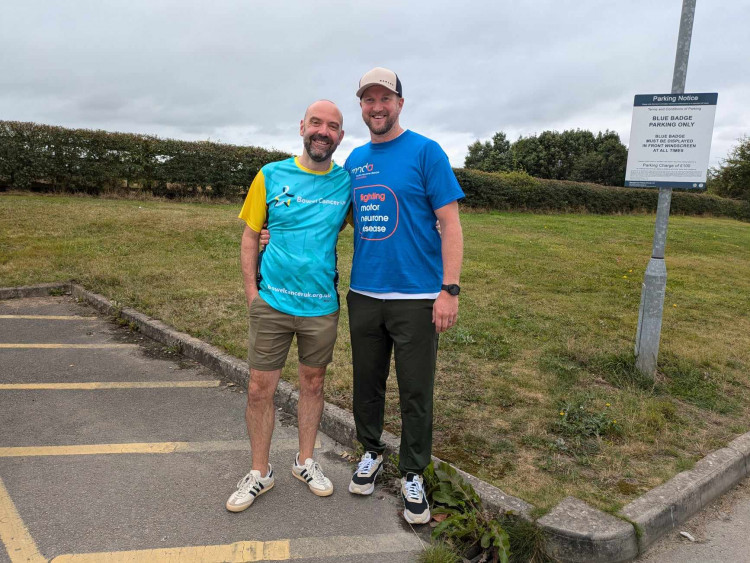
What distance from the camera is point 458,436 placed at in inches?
149

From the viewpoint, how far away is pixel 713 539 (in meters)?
2.90

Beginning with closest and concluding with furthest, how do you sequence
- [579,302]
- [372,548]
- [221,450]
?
1. [372,548]
2. [221,450]
3. [579,302]

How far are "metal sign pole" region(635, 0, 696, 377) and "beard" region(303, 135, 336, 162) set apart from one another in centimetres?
293

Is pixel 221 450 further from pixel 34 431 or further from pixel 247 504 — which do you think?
pixel 34 431

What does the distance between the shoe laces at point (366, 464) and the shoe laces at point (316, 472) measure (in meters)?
0.21

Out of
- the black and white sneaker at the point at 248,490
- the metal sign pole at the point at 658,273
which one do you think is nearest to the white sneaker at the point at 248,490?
the black and white sneaker at the point at 248,490

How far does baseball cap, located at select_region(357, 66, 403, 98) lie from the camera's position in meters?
2.84

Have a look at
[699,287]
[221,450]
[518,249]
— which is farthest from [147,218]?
[699,287]

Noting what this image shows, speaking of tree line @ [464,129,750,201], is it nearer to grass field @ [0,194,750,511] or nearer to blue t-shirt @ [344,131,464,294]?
grass field @ [0,194,750,511]

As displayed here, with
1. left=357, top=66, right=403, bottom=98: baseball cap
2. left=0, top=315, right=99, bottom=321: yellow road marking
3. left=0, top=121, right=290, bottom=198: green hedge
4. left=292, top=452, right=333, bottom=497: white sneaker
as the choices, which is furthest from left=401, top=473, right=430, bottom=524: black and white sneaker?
left=0, top=121, right=290, bottom=198: green hedge

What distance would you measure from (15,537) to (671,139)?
16.7 feet

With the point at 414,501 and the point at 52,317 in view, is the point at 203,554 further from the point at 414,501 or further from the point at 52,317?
the point at 52,317

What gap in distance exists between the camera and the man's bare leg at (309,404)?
317 cm

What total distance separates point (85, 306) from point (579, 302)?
21.6 ft
